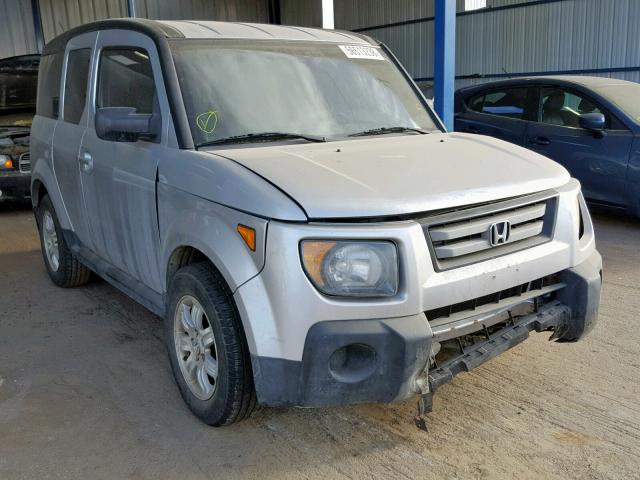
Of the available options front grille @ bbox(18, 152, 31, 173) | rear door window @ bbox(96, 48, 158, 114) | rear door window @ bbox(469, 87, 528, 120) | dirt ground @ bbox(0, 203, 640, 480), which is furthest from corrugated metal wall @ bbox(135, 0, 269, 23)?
dirt ground @ bbox(0, 203, 640, 480)

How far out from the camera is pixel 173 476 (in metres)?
2.67

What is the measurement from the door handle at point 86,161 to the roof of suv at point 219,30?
2.64 feet

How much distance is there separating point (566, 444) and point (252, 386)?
55.4 inches

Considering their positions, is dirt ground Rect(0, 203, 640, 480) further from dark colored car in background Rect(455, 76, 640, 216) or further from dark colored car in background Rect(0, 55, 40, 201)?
dark colored car in background Rect(0, 55, 40, 201)

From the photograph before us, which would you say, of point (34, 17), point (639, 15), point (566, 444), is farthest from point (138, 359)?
point (34, 17)

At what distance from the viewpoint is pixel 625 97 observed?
271 inches

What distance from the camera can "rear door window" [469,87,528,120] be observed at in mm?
7660

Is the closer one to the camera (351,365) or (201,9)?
(351,365)

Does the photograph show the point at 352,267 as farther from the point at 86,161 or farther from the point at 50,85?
the point at 50,85

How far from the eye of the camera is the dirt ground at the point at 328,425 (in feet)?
8.84

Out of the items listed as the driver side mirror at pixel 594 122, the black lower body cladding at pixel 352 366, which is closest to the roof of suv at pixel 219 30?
the black lower body cladding at pixel 352 366

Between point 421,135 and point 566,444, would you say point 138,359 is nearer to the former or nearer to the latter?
point 421,135

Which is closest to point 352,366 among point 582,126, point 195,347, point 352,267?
point 352,267

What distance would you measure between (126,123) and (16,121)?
6.47 m
